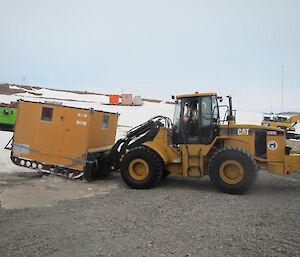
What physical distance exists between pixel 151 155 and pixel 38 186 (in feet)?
9.10

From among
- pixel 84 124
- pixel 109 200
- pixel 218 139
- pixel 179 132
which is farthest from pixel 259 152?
pixel 84 124

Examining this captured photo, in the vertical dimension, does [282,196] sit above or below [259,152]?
below

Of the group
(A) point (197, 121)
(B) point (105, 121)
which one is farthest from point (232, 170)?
(B) point (105, 121)

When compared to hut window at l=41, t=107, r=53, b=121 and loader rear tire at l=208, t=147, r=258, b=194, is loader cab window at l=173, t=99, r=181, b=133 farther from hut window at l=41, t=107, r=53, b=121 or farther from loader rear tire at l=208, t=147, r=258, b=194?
hut window at l=41, t=107, r=53, b=121

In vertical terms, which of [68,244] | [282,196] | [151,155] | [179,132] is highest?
[179,132]

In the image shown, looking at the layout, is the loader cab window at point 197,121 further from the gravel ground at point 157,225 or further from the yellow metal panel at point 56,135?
the yellow metal panel at point 56,135

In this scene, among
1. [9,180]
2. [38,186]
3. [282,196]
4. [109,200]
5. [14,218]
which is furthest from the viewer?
[9,180]

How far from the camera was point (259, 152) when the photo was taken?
360 inches

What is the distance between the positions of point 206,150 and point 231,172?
86 centimetres

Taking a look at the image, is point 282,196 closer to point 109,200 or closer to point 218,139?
point 218,139

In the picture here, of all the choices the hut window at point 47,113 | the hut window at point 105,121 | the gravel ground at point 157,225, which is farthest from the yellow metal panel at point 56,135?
the gravel ground at point 157,225

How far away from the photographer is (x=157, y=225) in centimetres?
620

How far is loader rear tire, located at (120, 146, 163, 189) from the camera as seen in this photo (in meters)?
9.34

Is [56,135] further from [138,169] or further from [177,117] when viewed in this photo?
[177,117]
